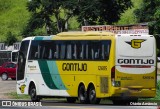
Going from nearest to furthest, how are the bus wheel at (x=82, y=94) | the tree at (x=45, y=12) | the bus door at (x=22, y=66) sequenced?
the bus wheel at (x=82, y=94), the bus door at (x=22, y=66), the tree at (x=45, y=12)

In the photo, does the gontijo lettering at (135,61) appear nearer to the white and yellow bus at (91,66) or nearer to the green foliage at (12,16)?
the white and yellow bus at (91,66)

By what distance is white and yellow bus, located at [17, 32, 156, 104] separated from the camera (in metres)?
27.2

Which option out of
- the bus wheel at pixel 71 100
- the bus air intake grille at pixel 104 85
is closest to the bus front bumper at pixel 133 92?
the bus air intake grille at pixel 104 85

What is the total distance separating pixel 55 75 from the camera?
30484 millimetres

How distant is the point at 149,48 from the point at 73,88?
408 centimetres

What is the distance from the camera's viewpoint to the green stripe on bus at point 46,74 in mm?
30802

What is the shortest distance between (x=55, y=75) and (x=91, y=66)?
2.64m

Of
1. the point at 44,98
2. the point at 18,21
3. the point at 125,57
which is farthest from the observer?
the point at 18,21

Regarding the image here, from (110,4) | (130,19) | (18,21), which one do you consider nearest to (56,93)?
(110,4)

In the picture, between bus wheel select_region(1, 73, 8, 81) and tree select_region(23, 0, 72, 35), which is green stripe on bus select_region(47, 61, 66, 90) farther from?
tree select_region(23, 0, 72, 35)

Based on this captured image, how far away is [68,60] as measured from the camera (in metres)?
29.6

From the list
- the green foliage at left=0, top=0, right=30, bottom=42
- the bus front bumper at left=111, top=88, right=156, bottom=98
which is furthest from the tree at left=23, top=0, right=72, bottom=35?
the green foliage at left=0, top=0, right=30, bottom=42

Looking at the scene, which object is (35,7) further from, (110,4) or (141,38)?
(141,38)

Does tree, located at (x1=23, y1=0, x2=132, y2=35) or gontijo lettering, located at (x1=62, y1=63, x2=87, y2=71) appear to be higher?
tree, located at (x1=23, y1=0, x2=132, y2=35)
